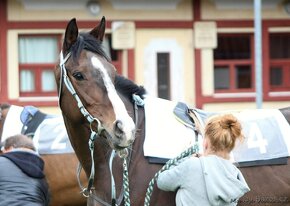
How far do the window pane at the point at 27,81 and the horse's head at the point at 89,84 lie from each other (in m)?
9.62

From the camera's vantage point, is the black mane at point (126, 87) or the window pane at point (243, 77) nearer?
the black mane at point (126, 87)

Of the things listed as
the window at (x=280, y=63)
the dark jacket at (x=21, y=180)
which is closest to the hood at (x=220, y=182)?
the dark jacket at (x=21, y=180)

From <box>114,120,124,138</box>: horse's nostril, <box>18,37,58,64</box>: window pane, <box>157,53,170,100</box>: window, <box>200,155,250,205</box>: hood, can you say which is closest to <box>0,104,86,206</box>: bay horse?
<box>114,120,124,138</box>: horse's nostril

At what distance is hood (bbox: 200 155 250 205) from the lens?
3.92 meters

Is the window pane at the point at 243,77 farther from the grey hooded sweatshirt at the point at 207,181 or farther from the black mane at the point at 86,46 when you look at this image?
the grey hooded sweatshirt at the point at 207,181

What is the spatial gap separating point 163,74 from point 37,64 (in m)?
2.61

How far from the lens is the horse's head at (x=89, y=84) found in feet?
13.7

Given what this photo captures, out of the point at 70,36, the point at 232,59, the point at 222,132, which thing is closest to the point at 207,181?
the point at 222,132

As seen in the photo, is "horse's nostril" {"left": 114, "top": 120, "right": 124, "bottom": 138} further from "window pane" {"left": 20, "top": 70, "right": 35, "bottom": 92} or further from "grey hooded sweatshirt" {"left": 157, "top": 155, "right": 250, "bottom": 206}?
"window pane" {"left": 20, "top": 70, "right": 35, "bottom": 92}

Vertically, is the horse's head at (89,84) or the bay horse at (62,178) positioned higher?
the horse's head at (89,84)

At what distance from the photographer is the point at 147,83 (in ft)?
46.5

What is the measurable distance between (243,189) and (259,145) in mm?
837

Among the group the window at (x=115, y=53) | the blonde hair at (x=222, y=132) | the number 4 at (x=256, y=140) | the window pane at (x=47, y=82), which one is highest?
the window at (x=115, y=53)

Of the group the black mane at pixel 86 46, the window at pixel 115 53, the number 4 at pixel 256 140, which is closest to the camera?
the black mane at pixel 86 46
